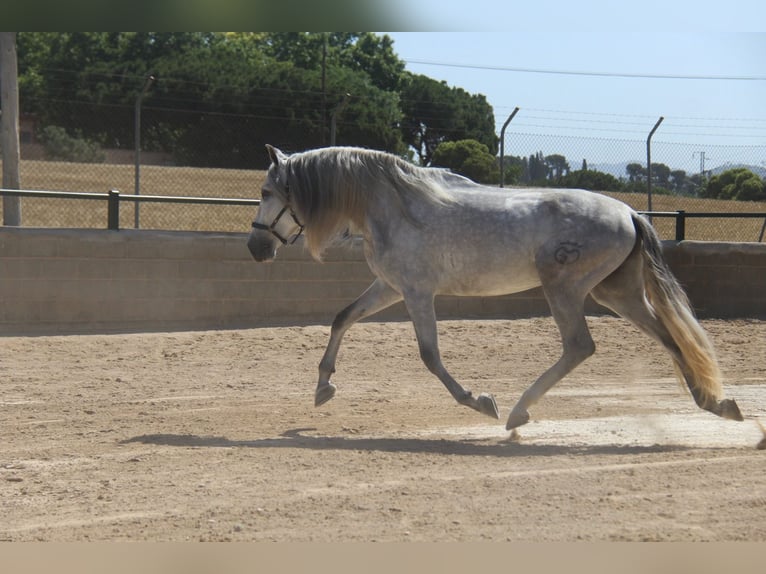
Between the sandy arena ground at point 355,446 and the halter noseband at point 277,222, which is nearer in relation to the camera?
the sandy arena ground at point 355,446

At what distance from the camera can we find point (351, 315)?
6.55 m

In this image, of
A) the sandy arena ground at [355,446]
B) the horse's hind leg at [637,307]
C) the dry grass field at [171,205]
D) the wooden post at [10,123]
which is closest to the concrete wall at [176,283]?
the sandy arena ground at [355,446]

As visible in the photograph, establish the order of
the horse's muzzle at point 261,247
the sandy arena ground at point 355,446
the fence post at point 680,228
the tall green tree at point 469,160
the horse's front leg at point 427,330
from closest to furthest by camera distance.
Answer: the sandy arena ground at point 355,446 < the horse's front leg at point 427,330 < the horse's muzzle at point 261,247 < the fence post at point 680,228 < the tall green tree at point 469,160

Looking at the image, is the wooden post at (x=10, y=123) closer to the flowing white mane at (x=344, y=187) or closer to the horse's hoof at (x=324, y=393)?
the flowing white mane at (x=344, y=187)

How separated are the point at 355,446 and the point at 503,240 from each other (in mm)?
1632

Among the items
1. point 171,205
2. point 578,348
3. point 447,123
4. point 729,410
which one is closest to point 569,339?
point 578,348

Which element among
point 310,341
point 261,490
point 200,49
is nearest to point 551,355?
point 310,341

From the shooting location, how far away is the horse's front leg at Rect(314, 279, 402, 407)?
254 inches

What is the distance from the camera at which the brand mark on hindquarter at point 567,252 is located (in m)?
5.85

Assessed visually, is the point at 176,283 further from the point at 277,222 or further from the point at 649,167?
→ the point at 649,167

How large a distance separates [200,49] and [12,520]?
35.5m

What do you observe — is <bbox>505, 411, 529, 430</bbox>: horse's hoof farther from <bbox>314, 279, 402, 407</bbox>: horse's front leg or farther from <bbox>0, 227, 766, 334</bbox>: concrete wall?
<bbox>0, 227, 766, 334</bbox>: concrete wall

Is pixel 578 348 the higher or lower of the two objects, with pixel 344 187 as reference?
lower

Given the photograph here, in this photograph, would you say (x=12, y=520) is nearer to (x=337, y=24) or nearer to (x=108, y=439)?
(x=108, y=439)
